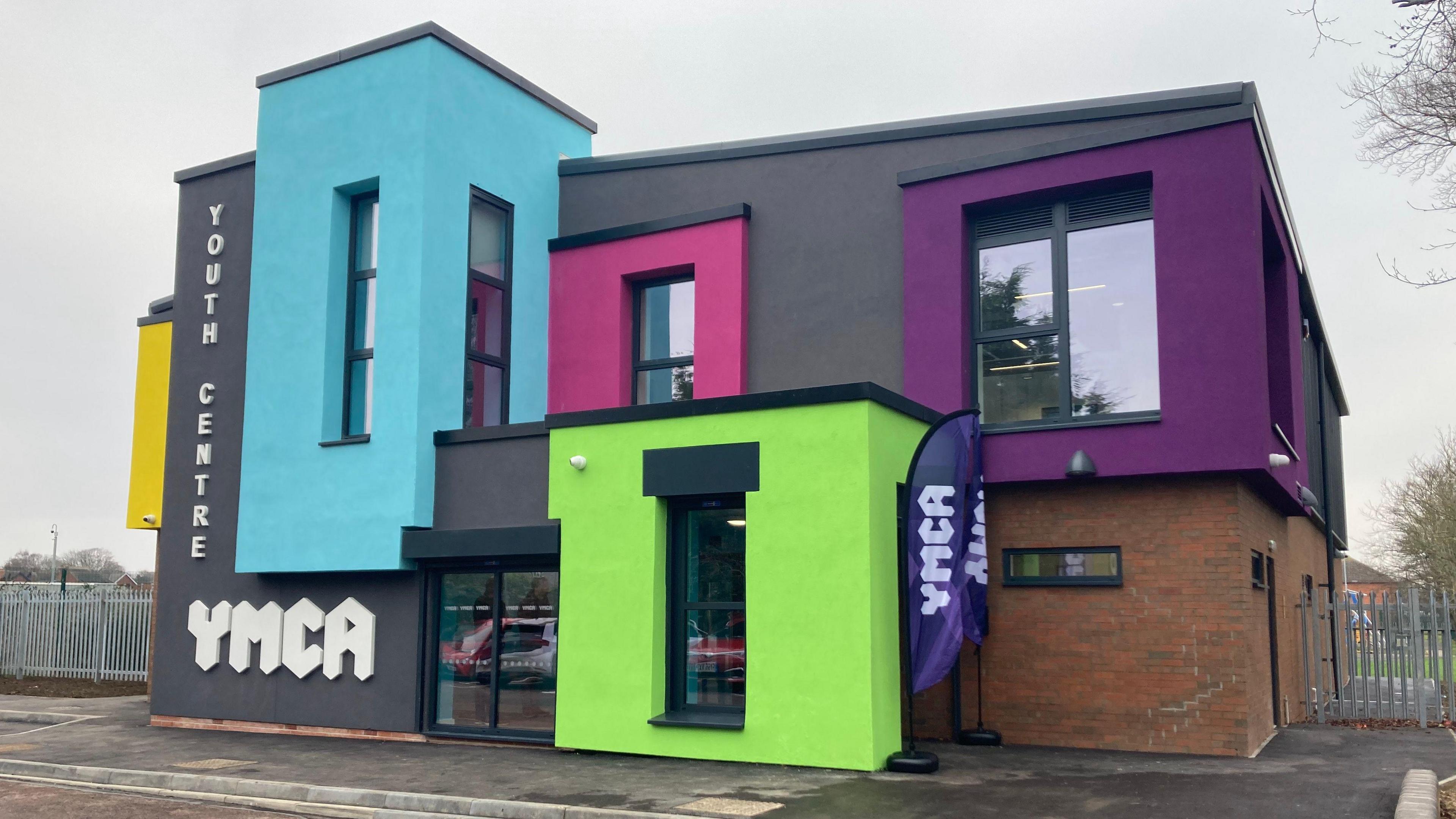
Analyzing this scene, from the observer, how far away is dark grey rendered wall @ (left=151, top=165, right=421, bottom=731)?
14.2 meters

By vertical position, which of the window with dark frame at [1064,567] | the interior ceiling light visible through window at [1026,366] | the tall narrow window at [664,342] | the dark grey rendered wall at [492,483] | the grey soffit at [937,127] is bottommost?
the window with dark frame at [1064,567]

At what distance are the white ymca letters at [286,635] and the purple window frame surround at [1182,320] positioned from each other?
7391 millimetres

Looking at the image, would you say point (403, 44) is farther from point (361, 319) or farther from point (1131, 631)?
point (1131, 631)

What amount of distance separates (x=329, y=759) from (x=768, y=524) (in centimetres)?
525

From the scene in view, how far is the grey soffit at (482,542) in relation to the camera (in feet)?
42.7

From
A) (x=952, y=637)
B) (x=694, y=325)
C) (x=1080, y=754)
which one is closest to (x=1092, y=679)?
(x=1080, y=754)

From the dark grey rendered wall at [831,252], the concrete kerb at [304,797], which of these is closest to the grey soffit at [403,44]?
the dark grey rendered wall at [831,252]

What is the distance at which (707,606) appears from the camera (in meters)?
11.9

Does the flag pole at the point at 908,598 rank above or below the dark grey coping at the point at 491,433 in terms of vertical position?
below

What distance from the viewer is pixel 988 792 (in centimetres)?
954

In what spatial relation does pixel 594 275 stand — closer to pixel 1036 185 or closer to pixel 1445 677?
pixel 1036 185

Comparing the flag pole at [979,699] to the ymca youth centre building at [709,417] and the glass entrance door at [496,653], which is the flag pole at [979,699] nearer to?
the ymca youth centre building at [709,417]

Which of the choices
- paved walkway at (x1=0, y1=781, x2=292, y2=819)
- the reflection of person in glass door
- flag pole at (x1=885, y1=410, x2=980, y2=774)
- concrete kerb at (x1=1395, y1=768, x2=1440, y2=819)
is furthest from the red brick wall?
paved walkway at (x1=0, y1=781, x2=292, y2=819)

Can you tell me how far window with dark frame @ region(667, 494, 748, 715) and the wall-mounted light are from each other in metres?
3.55
